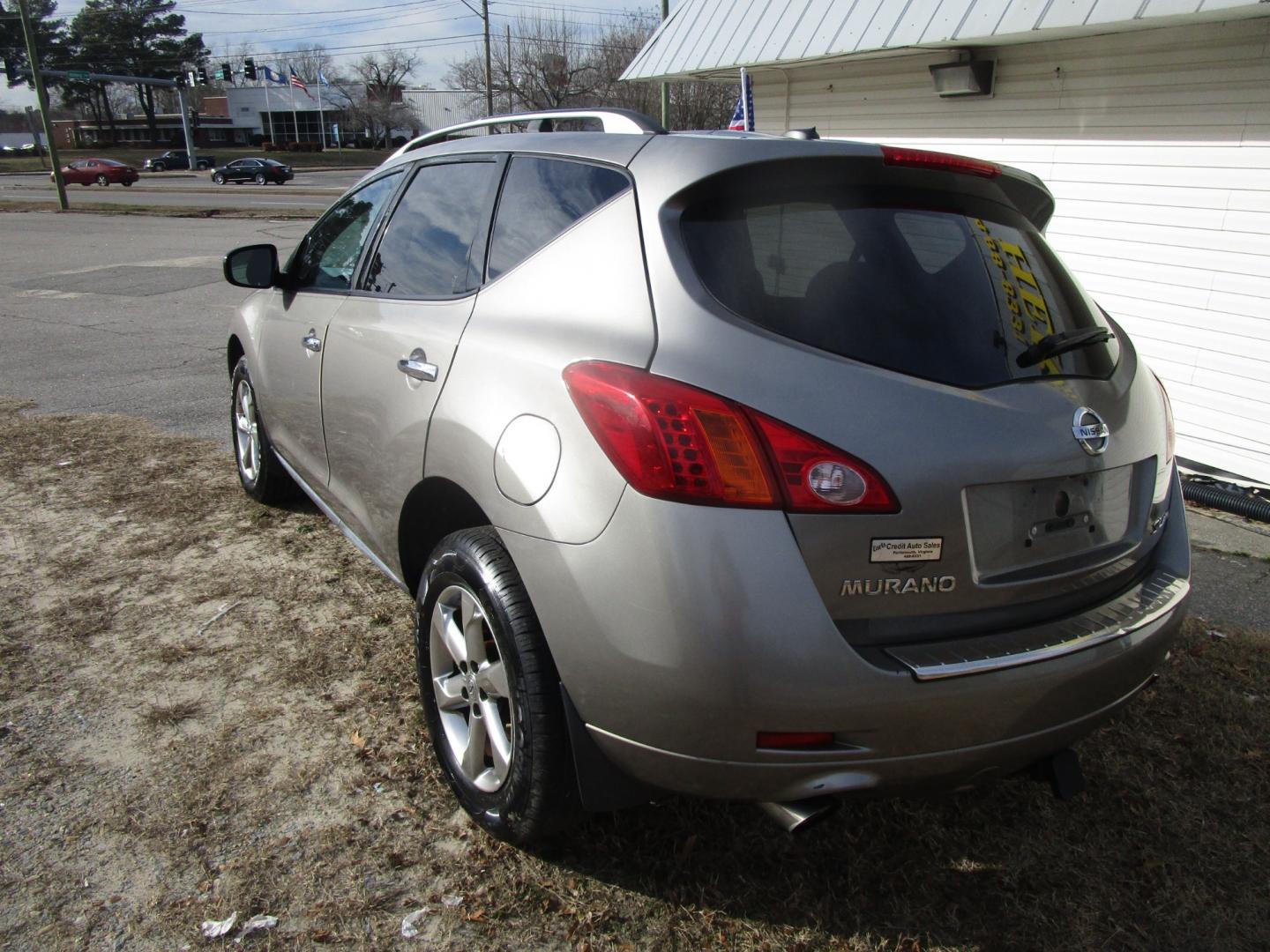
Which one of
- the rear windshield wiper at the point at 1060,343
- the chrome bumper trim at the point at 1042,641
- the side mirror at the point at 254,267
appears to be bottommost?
the chrome bumper trim at the point at 1042,641

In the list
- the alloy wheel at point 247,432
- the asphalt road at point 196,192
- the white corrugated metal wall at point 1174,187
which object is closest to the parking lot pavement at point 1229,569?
the white corrugated metal wall at point 1174,187

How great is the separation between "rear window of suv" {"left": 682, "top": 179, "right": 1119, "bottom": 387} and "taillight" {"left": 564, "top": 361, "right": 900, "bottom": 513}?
0.25 metres

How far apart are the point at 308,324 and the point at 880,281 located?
7.79 ft

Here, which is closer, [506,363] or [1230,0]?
[506,363]

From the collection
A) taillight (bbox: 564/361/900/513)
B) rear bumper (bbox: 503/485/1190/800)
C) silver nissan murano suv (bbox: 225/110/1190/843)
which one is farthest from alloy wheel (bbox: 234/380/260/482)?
taillight (bbox: 564/361/900/513)

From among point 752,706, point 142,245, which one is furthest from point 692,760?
point 142,245

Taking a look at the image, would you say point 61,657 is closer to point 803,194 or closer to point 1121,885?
point 803,194

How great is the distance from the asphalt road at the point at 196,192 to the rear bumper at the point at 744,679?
85.8ft

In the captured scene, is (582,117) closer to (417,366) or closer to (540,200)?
(540,200)

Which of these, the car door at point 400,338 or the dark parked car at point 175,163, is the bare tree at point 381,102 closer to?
the dark parked car at point 175,163

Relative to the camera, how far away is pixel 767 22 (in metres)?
9.28

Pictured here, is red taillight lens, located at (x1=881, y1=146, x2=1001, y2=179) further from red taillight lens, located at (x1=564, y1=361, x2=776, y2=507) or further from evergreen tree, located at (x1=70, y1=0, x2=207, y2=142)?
evergreen tree, located at (x1=70, y1=0, x2=207, y2=142)

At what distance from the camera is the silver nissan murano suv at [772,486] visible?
193 cm

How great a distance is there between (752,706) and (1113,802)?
157 centimetres
